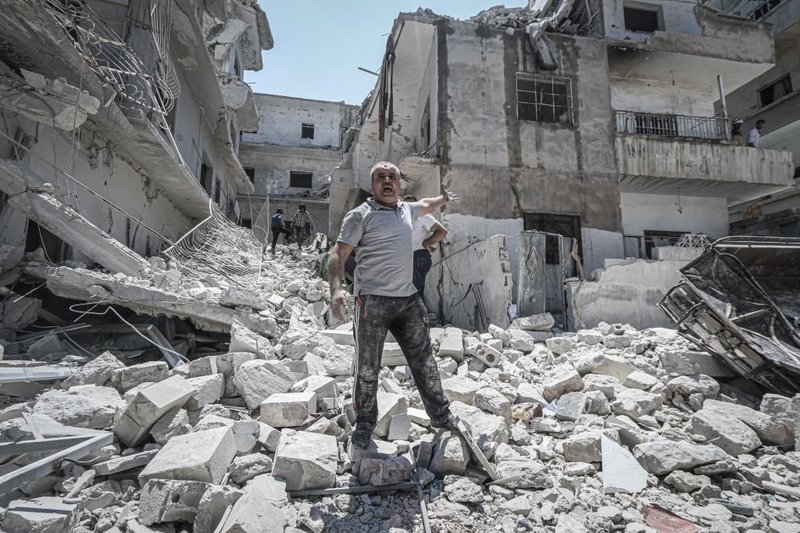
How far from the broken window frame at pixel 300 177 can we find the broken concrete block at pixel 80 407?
21561mm

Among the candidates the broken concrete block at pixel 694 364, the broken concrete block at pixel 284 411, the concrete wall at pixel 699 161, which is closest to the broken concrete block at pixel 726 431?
the broken concrete block at pixel 694 364

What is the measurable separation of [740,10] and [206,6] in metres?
21.6

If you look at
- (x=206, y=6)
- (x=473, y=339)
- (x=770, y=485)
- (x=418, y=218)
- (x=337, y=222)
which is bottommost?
(x=770, y=485)

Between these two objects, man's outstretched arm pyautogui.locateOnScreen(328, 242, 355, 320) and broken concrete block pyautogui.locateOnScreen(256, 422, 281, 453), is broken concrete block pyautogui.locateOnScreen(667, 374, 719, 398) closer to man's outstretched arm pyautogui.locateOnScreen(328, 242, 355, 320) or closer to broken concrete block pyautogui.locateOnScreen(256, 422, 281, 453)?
man's outstretched arm pyautogui.locateOnScreen(328, 242, 355, 320)

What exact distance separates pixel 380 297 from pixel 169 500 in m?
1.45

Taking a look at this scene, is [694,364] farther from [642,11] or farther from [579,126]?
[642,11]

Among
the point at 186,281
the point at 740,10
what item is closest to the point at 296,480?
the point at 186,281

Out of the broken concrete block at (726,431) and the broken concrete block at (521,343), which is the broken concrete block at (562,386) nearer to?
the broken concrete block at (726,431)

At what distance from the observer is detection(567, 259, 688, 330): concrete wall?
682 centimetres

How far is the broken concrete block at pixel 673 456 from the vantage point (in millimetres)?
2357

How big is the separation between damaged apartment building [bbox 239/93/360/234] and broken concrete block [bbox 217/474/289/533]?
20.3 m

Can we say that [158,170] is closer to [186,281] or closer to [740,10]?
[186,281]

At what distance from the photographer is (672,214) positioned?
12305mm

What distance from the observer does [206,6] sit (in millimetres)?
10883
